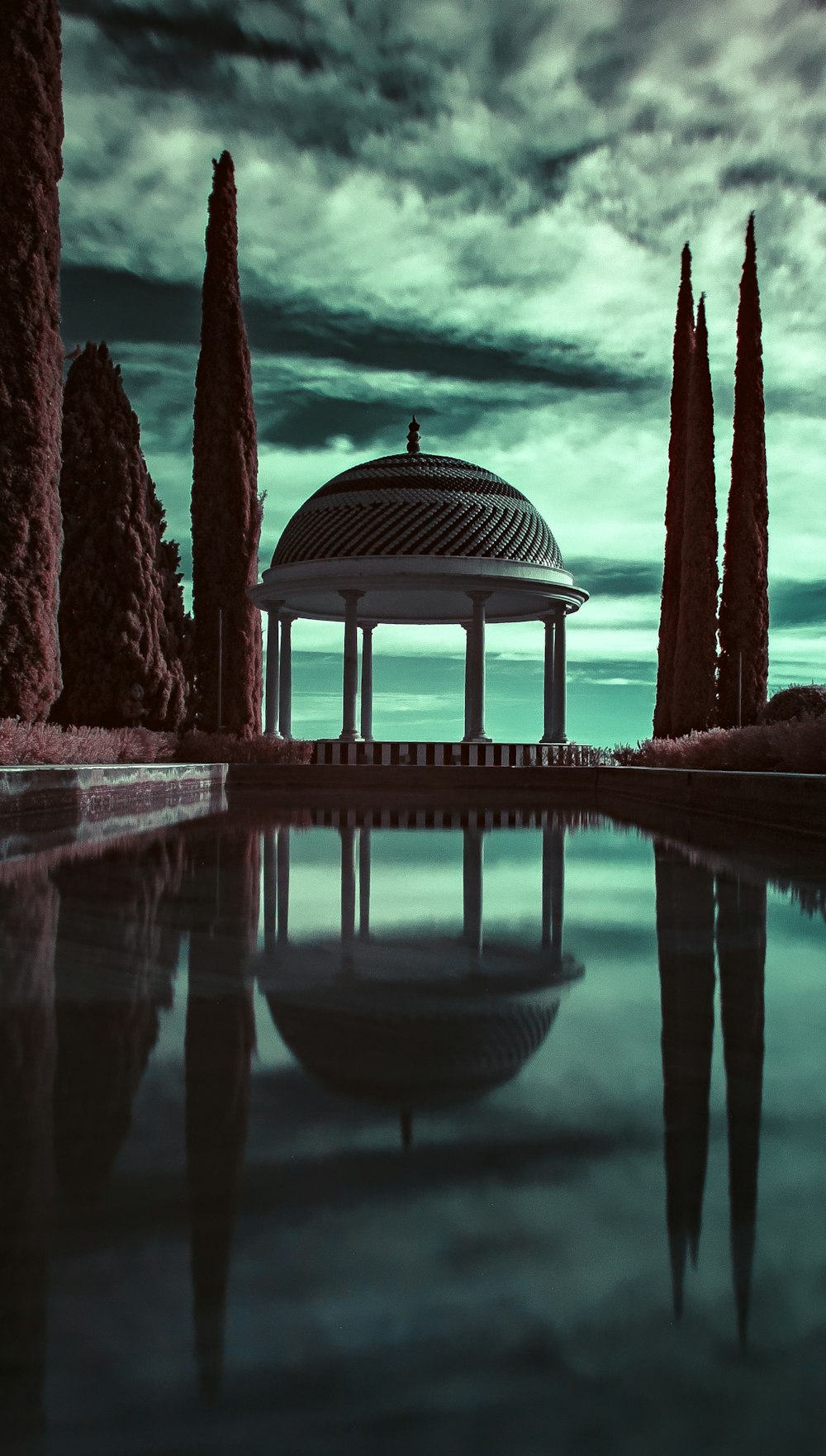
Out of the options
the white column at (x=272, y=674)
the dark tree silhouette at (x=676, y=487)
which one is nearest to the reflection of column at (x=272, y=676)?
the white column at (x=272, y=674)

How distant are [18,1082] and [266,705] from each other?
81.8 feet

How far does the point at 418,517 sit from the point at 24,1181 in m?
24.8

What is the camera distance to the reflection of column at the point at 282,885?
478cm

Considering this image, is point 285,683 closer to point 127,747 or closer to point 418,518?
point 418,518

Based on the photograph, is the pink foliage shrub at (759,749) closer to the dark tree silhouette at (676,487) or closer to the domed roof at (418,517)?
the domed roof at (418,517)

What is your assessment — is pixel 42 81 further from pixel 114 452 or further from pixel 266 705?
pixel 266 705

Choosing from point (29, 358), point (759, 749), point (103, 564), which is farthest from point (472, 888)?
Result: point (103, 564)

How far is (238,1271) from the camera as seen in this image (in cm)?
154

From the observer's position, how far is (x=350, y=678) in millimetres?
25953

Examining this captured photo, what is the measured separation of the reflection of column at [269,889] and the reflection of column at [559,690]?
17.3 meters

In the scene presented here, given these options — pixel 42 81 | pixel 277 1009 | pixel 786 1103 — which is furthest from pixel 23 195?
pixel 786 1103

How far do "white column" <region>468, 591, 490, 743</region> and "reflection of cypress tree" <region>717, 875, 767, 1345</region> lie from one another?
19.3 m

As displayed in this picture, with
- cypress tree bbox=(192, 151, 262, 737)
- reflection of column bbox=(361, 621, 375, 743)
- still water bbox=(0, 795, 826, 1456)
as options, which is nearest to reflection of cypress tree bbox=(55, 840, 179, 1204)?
still water bbox=(0, 795, 826, 1456)

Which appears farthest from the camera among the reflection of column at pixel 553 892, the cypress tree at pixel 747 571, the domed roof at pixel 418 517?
the domed roof at pixel 418 517
